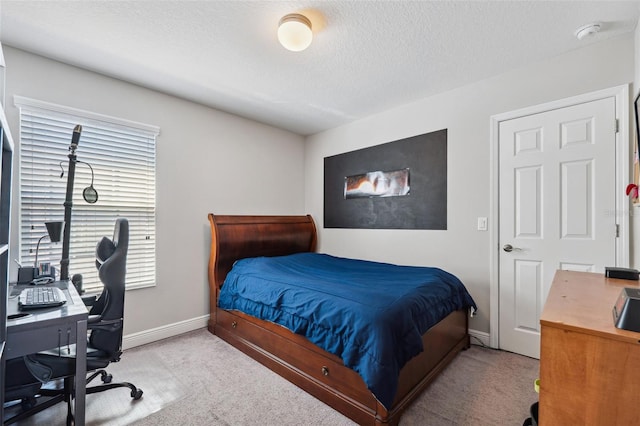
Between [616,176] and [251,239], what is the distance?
3.38 meters

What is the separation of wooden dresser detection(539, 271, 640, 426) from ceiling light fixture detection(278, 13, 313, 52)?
1.98 meters

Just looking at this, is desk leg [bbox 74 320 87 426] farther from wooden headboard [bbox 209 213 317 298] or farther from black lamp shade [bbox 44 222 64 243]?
wooden headboard [bbox 209 213 317 298]

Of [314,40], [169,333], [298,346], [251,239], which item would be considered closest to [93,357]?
[298,346]

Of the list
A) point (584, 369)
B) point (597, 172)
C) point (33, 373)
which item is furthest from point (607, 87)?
point (33, 373)

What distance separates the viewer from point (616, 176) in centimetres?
214

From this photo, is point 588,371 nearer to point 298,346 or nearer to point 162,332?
point 298,346

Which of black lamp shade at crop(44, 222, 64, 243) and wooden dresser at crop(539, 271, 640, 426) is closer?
wooden dresser at crop(539, 271, 640, 426)

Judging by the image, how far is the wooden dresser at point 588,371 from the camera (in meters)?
0.76

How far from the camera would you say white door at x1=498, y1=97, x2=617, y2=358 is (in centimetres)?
220

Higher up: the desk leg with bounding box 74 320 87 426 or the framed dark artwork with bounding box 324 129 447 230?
the framed dark artwork with bounding box 324 129 447 230

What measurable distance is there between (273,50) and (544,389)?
2.55 metres

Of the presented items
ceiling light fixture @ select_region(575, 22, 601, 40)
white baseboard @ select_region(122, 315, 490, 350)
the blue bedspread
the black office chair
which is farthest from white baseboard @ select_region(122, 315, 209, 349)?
ceiling light fixture @ select_region(575, 22, 601, 40)

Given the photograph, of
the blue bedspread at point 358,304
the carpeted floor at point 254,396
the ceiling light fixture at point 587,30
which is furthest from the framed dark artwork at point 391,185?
the carpeted floor at point 254,396

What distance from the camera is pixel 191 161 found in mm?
3244
